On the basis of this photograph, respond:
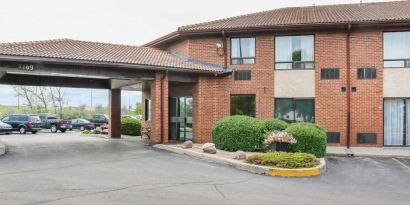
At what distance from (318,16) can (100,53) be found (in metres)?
11.0

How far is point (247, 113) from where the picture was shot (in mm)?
19938

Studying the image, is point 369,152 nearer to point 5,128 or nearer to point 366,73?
point 366,73

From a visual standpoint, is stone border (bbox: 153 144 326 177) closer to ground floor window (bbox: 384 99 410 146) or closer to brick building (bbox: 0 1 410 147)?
brick building (bbox: 0 1 410 147)

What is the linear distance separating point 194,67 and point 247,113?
11.7 feet

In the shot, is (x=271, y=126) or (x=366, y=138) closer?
(x=271, y=126)

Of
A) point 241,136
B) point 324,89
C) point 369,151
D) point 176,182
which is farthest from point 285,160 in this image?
point 324,89

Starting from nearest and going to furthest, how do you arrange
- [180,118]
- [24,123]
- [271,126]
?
[271,126]
[180,118]
[24,123]

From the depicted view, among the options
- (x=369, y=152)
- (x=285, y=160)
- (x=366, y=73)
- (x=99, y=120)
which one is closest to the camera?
(x=285, y=160)

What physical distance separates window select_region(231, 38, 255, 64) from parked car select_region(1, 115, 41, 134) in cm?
2077

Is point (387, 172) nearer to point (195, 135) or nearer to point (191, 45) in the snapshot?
point (195, 135)

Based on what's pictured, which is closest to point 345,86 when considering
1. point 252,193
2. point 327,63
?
point 327,63

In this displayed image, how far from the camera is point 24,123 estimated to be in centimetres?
3341

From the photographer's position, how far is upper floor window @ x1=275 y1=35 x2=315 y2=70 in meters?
19.4

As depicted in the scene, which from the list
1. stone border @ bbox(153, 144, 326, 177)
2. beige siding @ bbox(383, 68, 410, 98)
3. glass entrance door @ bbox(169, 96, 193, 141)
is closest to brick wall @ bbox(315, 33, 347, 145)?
beige siding @ bbox(383, 68, 410, 98)
